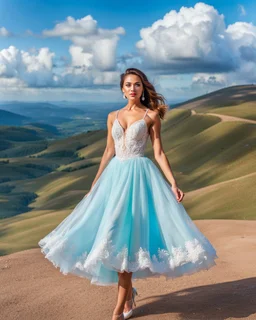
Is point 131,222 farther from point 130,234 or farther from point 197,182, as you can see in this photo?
point 197,182

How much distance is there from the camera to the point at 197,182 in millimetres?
77688

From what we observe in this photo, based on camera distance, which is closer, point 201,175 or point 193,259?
point 193,259

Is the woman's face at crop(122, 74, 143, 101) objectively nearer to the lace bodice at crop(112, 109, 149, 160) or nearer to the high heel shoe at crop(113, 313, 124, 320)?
the lace bodice at crop(112, 109, 149, 160)

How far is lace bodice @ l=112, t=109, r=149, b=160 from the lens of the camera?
905cm

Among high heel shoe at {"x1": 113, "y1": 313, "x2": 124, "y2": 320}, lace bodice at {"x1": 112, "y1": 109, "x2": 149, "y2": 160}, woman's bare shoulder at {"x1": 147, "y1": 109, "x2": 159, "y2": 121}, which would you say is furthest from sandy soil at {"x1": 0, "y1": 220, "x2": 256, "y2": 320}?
woman's bare shoulder at {"x1": 147, "y1": 109, "x2": 159, "y2": 121}

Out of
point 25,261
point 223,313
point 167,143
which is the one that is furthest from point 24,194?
point 223,313

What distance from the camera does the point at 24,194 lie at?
392 ft

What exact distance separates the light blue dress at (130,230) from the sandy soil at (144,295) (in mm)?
1794

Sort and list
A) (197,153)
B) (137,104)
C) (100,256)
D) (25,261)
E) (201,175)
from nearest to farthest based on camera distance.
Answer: (100,256) → (137,104) → (25,261) → (201,175) → (197,153)

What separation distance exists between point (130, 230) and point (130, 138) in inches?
68.5

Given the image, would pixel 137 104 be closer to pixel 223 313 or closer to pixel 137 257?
pixel 137 257

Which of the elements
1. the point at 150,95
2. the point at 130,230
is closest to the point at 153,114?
the point at 150,95

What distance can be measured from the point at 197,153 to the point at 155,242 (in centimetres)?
9556

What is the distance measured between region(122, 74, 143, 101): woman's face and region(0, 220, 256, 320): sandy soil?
4.51 meters
